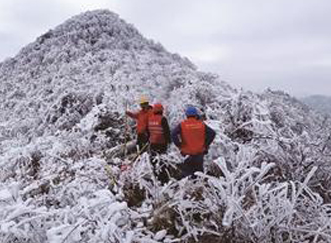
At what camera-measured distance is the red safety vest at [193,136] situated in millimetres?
7820

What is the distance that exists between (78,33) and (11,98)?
5139mm

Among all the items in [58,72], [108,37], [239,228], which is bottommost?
[239,228]

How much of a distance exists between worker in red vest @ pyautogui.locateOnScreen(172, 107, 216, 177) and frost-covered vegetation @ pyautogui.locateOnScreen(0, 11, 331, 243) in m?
0.37

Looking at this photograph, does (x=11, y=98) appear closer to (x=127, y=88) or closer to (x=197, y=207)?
(x=127, y=88)

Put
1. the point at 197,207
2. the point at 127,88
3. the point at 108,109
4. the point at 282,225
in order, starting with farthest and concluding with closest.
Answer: the point at 127,88
the point at 108,109
the point at 197,207
the point at 282,225

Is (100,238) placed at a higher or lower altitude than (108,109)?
lower

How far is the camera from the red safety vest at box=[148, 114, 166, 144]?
8.74 meters

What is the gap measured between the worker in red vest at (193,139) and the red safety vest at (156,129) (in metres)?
0.84

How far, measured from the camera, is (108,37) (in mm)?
25094

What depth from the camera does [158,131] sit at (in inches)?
345

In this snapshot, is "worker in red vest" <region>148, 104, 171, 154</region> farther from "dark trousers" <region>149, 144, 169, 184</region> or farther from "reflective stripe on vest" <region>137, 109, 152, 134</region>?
"reflective stripe on vest" <region>137, 109, 152, 134</region>

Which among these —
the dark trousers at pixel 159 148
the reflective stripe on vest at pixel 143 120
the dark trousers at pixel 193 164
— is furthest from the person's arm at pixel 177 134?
the reflective stripe on vest at pixel 143 120

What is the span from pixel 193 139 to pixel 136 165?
1052mm

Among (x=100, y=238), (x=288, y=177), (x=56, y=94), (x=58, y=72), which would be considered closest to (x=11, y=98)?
(x=58, y=72)
